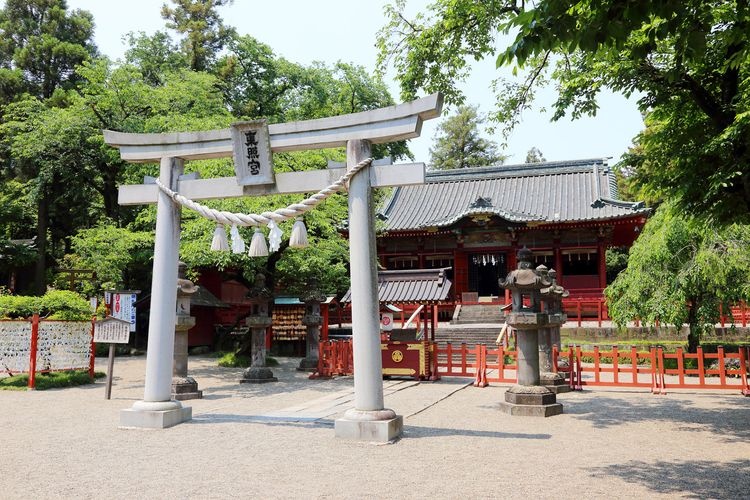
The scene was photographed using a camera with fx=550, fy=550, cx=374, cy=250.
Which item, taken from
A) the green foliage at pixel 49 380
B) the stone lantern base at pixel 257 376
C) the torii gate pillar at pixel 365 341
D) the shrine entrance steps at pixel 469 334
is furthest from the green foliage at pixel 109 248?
the torii gate pillar at pixel 365 341

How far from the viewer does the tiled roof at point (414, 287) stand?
13.9 meters

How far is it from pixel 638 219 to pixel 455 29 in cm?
1525

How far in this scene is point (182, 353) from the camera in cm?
1149

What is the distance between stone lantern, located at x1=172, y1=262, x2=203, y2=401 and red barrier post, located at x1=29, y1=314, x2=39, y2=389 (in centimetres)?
373

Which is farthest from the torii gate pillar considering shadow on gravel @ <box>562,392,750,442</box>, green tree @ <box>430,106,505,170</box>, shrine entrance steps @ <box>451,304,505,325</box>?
green tree @ <box>430,106,505,170</box>

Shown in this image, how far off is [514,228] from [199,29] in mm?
18180

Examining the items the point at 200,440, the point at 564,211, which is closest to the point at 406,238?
the point at 564,211

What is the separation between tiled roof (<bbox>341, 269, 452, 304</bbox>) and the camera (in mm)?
13875

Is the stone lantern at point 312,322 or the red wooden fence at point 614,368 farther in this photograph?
the stone lantern at point 312,322

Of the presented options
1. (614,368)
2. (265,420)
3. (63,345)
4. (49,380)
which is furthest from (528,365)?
(63,345)

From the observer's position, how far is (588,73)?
8.95 meters

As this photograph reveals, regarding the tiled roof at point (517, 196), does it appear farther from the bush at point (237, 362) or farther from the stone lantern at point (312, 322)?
the bush at point (237, 362)

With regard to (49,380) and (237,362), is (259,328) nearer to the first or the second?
(237,362)

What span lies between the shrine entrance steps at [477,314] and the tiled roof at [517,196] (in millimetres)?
3736
